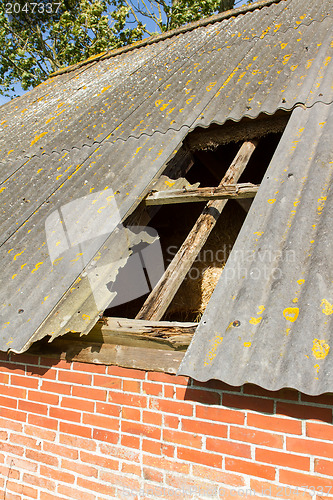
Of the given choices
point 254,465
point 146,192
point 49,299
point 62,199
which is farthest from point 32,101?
point 254,465

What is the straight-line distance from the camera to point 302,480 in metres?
1.84

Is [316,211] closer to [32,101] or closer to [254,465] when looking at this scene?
[254,465]

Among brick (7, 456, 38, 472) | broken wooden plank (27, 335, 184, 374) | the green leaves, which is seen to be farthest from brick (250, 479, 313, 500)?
the green leaves

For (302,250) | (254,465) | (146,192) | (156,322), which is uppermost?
(146,192)

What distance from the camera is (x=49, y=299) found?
2436 mm

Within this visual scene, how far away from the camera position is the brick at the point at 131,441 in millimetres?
2344

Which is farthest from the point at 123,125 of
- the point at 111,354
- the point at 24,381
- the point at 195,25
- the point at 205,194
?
the point at 195,25

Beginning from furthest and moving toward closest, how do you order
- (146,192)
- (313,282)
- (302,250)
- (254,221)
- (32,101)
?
(32,101) < (146,192) < (254,221) < (302,250) < (313,282)

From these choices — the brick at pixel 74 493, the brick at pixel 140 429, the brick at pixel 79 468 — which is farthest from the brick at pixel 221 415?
the brick at pixel 74 493

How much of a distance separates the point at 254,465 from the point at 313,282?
980 mm

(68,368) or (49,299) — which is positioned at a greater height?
(49,299)

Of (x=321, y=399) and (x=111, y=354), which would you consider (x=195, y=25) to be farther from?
(x=321, y=399)

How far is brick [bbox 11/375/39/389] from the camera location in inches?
110

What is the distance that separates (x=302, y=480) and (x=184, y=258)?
1.48m
